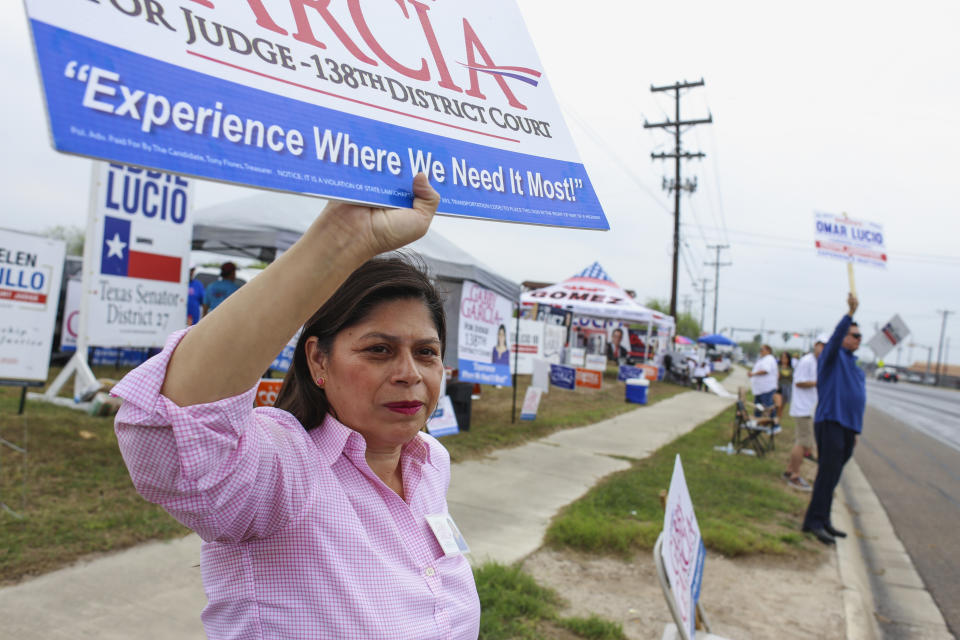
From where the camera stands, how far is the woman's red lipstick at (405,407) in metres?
1.39

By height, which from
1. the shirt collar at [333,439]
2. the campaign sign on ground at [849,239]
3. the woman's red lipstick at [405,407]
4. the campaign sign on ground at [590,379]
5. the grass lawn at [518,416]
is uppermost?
the campaign sign on ground at [849,239]

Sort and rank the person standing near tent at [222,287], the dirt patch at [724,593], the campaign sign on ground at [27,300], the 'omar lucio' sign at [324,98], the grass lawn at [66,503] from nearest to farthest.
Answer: the 'omar lucio' sign at [324,98]
the grass lawn at [66,503]
the dirt patch at [724,593]
the campaign sign on ground at [27,300]
the person standing near tent at [222,287]

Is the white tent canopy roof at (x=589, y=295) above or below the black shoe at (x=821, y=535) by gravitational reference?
above

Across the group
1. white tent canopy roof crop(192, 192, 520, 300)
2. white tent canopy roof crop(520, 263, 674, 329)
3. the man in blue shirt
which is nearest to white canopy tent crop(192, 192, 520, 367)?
white tent canopy roof crop(192, 192, 520, 300)

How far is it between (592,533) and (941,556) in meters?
3.56

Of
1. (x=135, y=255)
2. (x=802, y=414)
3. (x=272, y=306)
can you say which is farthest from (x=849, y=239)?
Result: (x=135, y=255)

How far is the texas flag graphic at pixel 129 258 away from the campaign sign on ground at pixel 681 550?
570 cm

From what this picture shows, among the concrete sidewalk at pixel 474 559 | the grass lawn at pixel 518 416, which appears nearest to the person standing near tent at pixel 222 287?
the grass lawn at pixel 518 416

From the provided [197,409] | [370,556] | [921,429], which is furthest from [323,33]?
[921,429]

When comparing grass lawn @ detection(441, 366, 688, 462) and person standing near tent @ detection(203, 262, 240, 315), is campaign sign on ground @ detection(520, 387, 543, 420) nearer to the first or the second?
grass lawn @ detection(441, 366, 688, 462)

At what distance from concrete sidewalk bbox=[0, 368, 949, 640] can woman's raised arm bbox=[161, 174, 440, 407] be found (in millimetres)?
2666

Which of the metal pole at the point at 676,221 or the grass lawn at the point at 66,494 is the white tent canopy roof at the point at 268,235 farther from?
the metal pole at the point at 676,221

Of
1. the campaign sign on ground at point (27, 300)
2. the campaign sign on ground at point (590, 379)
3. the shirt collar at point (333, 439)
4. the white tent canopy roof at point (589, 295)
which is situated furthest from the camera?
the white tent canopy roof at point (589, 295)

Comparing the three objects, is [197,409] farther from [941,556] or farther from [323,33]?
[941,556]
